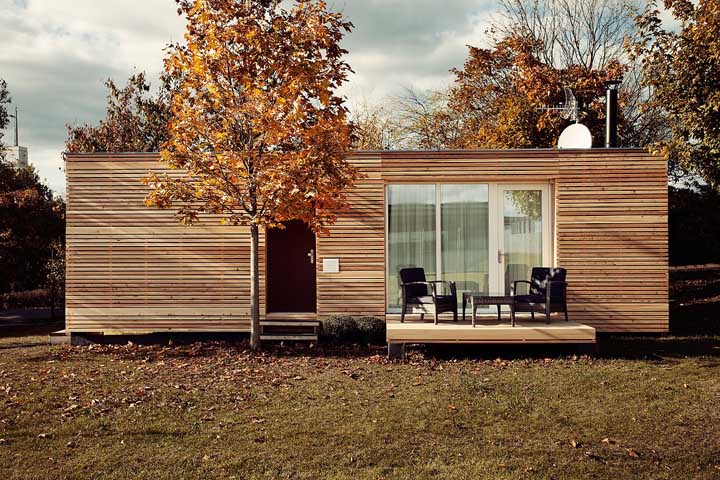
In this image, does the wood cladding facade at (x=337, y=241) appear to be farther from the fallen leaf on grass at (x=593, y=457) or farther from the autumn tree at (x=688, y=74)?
the fallen leaf on grass at (x=593, y=457)

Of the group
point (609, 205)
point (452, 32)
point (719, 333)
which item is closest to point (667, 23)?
point (609, 205)

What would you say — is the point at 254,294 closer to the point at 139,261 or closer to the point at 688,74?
the point at 139,261

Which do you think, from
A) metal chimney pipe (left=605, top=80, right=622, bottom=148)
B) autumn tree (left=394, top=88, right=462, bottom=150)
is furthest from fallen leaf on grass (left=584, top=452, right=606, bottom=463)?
autumn tree (left=394, top=88, right=462, bottom=150)

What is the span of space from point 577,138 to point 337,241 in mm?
4297

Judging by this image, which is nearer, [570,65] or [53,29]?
[53,29]

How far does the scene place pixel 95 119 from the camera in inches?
818

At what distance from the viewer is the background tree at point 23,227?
47.8 ft

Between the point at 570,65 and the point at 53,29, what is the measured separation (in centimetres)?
1282

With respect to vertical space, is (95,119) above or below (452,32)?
below

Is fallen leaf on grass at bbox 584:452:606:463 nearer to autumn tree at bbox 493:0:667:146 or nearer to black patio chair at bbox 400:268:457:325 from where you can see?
black patio chair at bbox 400:268:457:325

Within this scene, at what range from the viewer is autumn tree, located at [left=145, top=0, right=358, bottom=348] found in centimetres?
846

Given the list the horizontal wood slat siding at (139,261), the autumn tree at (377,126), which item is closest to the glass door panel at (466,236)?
the horizontal wood slat siding at (139,261)

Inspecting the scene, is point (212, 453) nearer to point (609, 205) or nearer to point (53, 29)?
point (609, 205)

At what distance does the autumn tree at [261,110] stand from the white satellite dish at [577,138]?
13.1 feet
